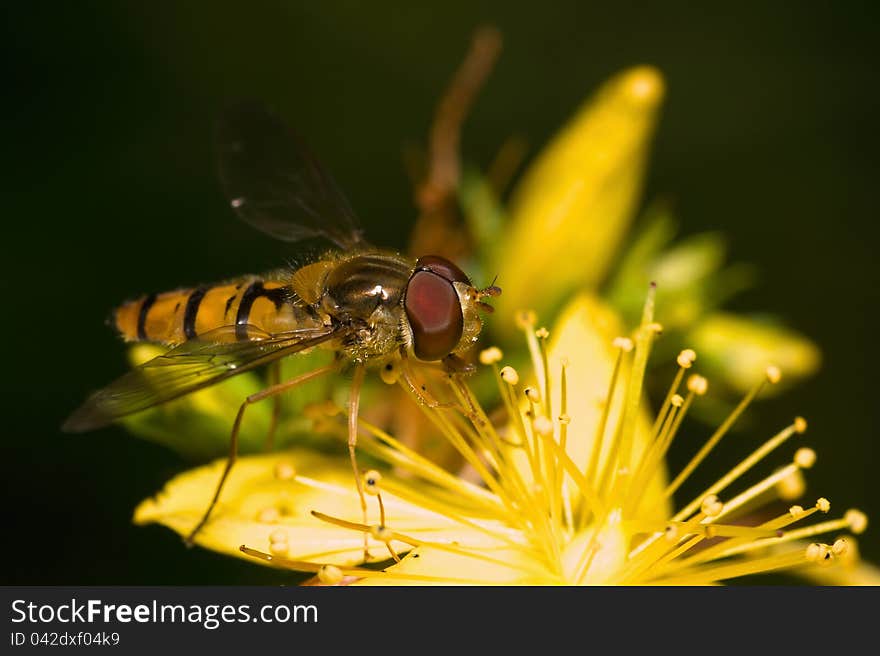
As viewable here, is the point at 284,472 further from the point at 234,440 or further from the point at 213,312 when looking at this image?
the point at 213,312

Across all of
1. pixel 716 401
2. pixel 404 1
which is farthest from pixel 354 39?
pixel 716 401

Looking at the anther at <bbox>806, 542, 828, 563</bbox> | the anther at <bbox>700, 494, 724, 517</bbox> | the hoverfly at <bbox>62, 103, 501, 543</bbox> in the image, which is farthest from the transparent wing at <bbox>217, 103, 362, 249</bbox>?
the anther at <bbox>806, 542, 828, 563</bbox>

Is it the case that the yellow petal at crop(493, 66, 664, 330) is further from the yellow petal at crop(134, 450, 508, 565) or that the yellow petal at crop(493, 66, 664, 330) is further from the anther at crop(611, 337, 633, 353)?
the yellow petal at crop(134, 450, 508, 565)

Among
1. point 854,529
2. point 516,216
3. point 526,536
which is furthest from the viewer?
point 516,216

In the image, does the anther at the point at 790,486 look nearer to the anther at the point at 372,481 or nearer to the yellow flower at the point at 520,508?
the yellow flower at the point at 520,508

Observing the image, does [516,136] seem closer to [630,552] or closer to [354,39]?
[354,39]

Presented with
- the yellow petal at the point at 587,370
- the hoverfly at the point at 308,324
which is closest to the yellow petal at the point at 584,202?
the yellow petal at the point at 587,370

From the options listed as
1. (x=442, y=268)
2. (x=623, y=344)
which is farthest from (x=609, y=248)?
(x=442, y=268)
